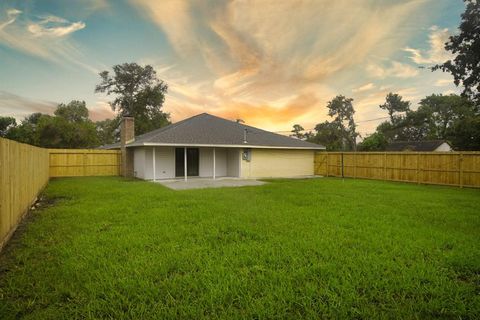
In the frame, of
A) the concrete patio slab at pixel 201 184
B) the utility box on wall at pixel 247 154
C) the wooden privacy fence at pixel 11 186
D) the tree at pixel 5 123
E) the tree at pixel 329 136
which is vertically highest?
the tree at pixel 5 123

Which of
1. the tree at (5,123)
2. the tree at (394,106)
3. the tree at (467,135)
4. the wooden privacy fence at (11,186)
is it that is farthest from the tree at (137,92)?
the tree at (394,106)

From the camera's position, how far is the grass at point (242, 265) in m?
2.75

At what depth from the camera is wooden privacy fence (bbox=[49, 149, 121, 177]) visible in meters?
17.8

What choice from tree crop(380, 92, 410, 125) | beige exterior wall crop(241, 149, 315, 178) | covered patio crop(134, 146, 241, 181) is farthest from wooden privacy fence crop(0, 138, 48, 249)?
tree crop(380, 92, 410, 125)

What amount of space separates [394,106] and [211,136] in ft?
137

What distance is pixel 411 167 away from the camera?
1548cm

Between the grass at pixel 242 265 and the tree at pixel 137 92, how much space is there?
31479 mm

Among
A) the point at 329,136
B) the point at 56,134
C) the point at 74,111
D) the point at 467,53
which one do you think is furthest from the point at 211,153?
the point at 74,111

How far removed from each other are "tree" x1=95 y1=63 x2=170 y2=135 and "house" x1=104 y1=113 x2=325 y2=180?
16.0m

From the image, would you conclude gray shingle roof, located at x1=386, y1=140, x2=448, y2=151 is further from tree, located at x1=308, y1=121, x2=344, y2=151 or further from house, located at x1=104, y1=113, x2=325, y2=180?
house, located at x1=104, y1=113, x2=325, y2=180

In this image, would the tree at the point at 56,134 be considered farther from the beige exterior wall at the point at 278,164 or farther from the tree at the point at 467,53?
the tree at the point at 467,53

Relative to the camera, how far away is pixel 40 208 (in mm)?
7918

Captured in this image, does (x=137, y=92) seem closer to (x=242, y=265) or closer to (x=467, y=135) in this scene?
(x=467, y=135)

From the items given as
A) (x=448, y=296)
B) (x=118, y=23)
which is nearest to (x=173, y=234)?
(x=448, y=296)
